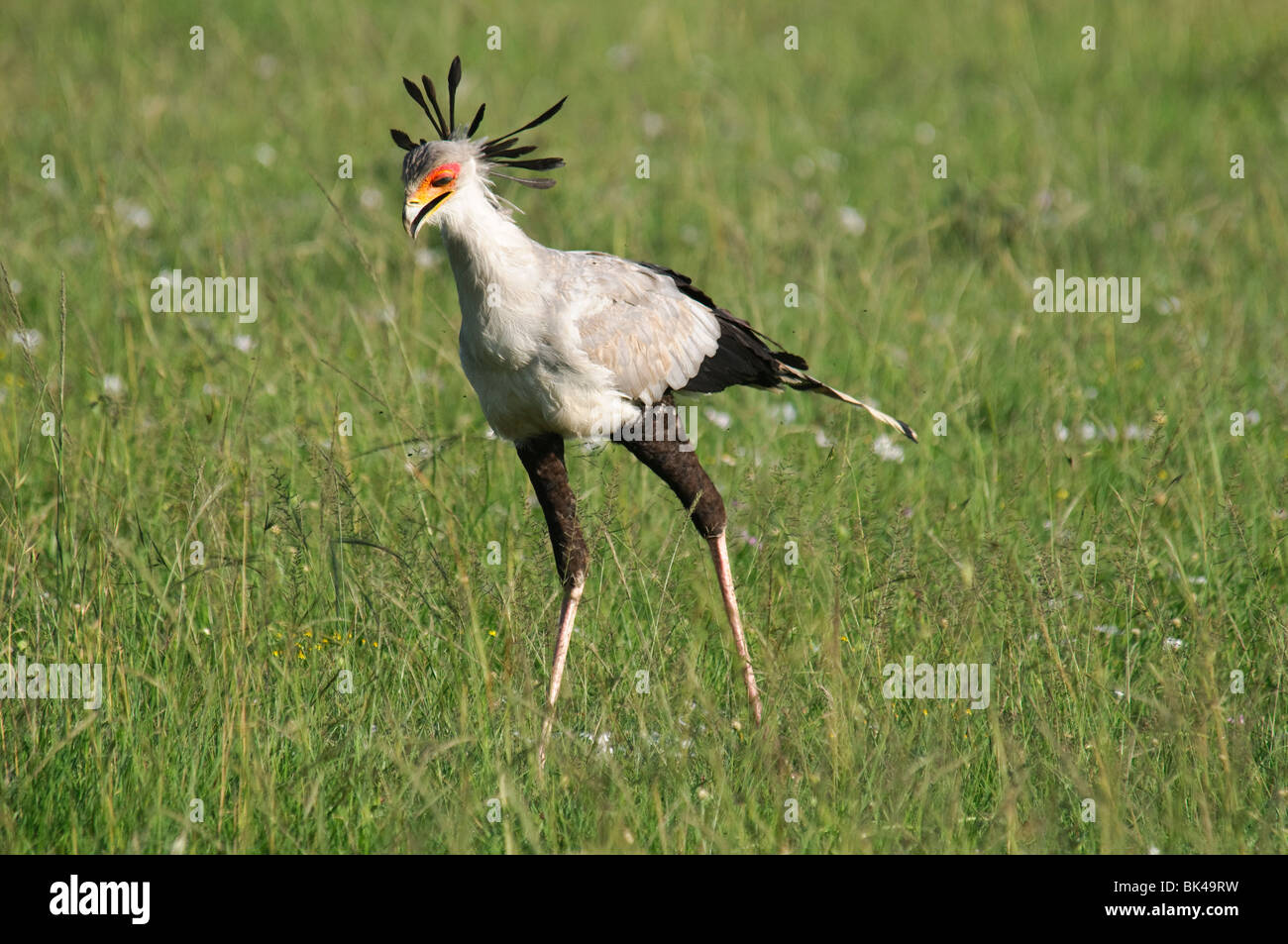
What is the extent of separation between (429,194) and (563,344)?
529 mm

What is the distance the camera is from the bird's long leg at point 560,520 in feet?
12.8

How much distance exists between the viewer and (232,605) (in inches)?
153

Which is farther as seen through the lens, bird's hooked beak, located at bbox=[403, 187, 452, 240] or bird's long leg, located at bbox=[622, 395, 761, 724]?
bird's long leg, located at bbox=[622, 395, 761, 724]

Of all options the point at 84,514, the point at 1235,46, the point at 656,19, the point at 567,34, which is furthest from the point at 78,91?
the point at 1235,46

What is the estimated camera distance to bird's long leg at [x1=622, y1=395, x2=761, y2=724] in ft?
13.0
